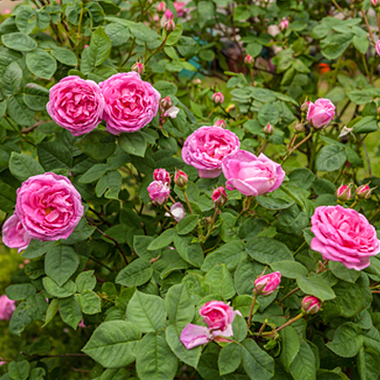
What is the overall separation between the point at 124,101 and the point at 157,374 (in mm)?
624

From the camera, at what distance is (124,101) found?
Answer: 36.7 inches

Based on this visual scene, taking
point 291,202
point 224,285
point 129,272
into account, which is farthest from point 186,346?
point 291,202

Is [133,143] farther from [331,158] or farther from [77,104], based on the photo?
[331,158]

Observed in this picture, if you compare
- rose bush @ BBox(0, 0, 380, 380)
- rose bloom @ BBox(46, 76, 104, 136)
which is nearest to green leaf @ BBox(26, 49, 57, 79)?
rose bush @ BBox(0, 0, 380, 380)

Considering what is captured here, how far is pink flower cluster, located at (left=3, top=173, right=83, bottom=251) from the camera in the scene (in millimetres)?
878

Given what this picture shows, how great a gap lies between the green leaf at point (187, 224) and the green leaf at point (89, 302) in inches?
→ 10.8

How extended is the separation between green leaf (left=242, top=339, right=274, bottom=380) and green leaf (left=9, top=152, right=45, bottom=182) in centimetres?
69

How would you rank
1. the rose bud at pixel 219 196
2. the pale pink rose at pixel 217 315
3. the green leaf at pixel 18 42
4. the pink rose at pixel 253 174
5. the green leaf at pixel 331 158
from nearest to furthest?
the pale pink rose at pixel 217 315, the pink rose at pixel 253 174, the rose bud at pixel 219 196, the green leaf at pixel 18 42, the green leaf at pixel 331 158

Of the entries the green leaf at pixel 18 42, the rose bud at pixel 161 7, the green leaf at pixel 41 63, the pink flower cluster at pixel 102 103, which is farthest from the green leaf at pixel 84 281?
the rose bud at pixel 161 7

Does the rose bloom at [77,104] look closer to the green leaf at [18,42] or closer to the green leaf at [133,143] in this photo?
the green leaf at [133,143]

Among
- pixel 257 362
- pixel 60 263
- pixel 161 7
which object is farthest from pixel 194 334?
pixel 161 7

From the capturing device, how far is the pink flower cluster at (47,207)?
2.88 feet

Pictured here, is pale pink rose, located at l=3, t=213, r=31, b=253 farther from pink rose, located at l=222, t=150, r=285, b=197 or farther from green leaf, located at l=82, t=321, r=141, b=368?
pink rose, located at l=222, t=150, r=285, b=197

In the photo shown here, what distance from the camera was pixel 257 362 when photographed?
737 millimetres
